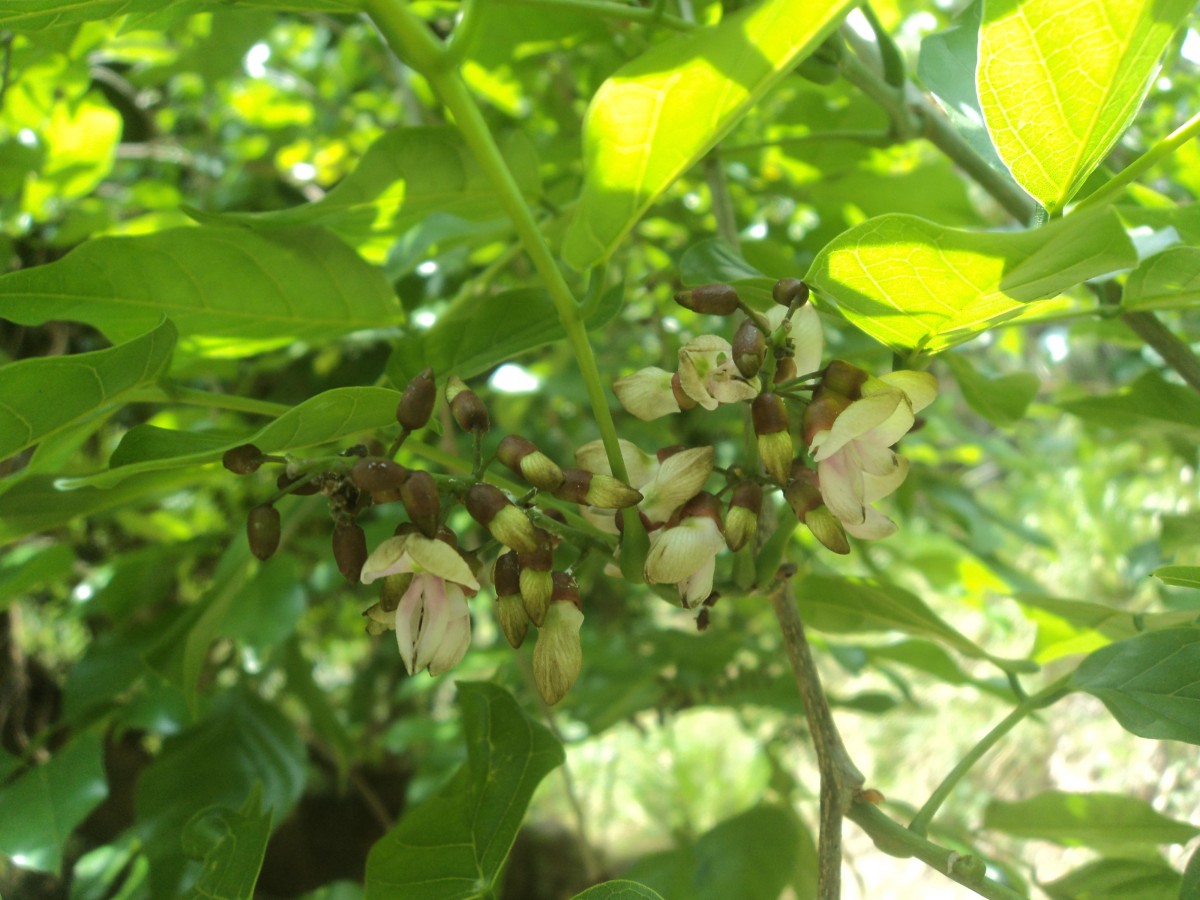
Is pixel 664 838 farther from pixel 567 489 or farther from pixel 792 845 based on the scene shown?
pixel 567 489

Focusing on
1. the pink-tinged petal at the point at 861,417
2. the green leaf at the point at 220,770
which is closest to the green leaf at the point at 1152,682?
the pink-tinged petal at the point at 861,417

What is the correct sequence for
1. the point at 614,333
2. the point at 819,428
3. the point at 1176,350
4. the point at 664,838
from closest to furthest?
1. the point at 819,428
2. the point at 1176,350
3. the point at 614,333
4. the point at 664,838

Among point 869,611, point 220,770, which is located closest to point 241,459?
point 869,611

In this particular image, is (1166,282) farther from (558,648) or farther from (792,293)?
(558,648)

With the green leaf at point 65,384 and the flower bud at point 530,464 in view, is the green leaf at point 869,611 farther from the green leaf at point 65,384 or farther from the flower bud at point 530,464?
the green leaf at point 65,384

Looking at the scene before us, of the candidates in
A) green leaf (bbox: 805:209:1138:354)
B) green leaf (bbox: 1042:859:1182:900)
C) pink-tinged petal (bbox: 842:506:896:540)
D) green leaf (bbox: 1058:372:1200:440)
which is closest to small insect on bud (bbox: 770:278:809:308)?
green leaf (bbox: 805:209:1138:354)

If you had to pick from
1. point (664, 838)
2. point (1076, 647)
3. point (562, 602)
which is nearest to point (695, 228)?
point (1076, 647)
